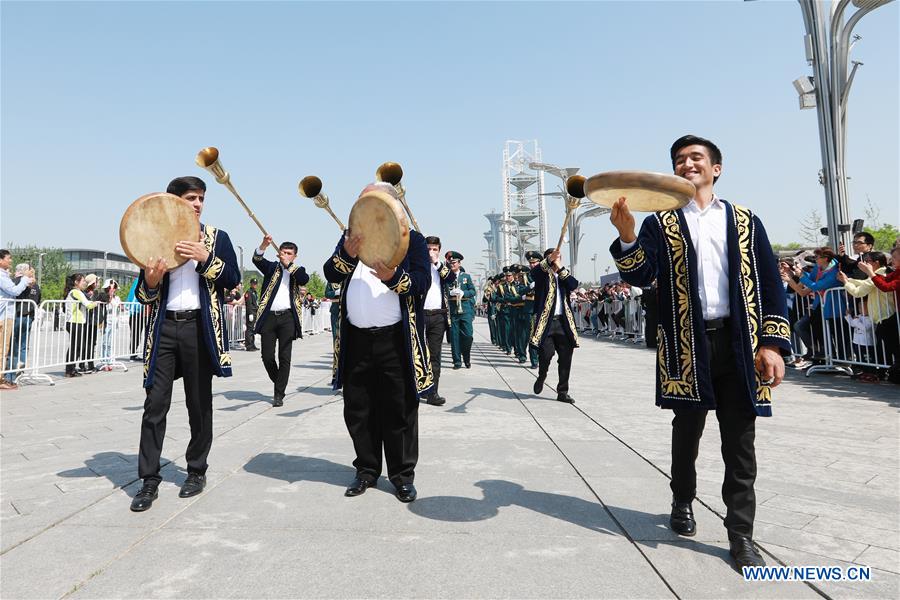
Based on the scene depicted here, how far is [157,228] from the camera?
3.37m

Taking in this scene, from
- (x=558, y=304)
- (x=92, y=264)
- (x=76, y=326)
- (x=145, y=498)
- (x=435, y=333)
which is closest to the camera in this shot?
(x=145, y=498)

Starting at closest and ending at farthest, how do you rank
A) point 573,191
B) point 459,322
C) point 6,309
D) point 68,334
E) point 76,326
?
point 573,191, point 6,309, point 76,326, point 68,334, point 459,322

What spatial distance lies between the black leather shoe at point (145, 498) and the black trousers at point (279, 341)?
3.49 metres

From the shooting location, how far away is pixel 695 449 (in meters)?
2.83

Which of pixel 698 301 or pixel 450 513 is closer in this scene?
pixel 698 301

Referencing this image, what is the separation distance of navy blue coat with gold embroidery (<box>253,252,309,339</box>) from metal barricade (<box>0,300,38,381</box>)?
433 centimetres

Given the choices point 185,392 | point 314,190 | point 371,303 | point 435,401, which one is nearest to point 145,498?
point 185,392

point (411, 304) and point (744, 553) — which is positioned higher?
point (411, 304)

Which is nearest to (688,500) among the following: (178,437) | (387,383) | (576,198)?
(387,383)

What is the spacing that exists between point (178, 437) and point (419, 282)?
9.46 ft

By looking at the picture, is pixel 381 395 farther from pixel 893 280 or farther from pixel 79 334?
pixel 79 334

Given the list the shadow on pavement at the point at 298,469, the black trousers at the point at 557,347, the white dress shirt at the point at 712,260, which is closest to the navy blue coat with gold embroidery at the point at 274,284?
the shadow on pavement at the point at 298,469

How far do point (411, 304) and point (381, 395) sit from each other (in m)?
0.61

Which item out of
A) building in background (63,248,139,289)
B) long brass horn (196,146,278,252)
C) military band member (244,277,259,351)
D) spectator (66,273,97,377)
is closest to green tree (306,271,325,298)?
building in background (63,248,139,289)
